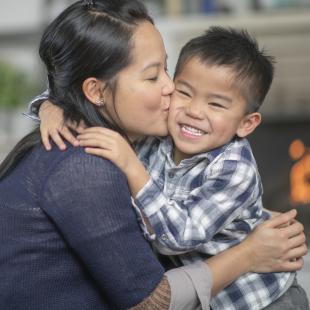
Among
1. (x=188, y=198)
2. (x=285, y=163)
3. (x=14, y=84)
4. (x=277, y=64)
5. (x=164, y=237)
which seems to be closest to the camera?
(x=164, y=237)

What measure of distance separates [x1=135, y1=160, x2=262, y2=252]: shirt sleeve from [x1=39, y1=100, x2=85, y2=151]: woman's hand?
0.19 meters

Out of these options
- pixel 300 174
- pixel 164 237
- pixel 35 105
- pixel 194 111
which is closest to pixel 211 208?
pixel 164 237

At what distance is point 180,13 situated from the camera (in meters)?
4.33

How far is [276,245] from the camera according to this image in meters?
1.72

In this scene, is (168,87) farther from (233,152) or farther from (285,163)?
(285,163)

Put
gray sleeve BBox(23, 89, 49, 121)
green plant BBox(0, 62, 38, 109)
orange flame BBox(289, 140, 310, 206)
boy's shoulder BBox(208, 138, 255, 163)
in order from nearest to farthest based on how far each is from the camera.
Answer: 1. boy's shoulder BBox(208, 138, 255, 163)
2. gray sleeve BBox(23, 89, 49, 121)
3. orange flame BBox(289, 140, 310, 206)
4. green plant BBox(0, 62, 38, 109)

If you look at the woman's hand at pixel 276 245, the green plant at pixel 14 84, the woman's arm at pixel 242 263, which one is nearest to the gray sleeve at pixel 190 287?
the woman's arm at pixel 242 263

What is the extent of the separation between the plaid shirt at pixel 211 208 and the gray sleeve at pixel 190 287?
0.16 feet

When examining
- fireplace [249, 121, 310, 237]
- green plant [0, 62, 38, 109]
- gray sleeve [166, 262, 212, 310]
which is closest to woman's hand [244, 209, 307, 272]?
gray sleeve [166, 262, 212, 310]

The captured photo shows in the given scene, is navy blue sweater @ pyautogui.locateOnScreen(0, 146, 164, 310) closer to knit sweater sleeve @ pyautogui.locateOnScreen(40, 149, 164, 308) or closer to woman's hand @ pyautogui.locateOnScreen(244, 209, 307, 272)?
Answer: knit sweater sleeve @ pyautogui.locateOnScreen(40, 149, 164, 308)

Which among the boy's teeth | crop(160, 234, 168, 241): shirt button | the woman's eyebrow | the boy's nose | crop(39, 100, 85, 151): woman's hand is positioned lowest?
crop(160, 234, 168, 241): shirt button

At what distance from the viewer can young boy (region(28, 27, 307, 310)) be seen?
1638mm

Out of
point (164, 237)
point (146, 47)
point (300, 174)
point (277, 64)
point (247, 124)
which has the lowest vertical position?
point (300, 174)

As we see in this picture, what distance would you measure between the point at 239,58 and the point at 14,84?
3.07m
